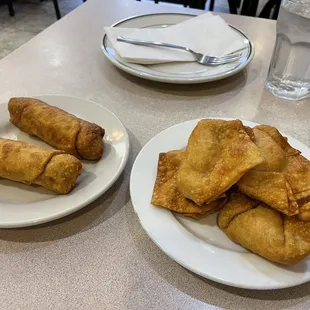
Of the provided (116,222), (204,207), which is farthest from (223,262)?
(116,222)

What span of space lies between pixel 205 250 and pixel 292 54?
624 millimetres

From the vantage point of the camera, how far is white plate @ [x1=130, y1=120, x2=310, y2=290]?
0.49m

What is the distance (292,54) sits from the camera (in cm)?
93

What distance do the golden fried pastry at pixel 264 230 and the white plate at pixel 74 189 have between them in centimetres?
21

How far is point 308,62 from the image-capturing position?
0.90 meters

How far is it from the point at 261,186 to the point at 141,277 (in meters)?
0.22

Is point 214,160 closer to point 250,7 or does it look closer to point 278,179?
point 278,179

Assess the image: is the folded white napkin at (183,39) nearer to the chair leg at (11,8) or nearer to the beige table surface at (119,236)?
the beige table surface at (119,236)

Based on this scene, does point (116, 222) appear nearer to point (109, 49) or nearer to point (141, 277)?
point (141, 277)

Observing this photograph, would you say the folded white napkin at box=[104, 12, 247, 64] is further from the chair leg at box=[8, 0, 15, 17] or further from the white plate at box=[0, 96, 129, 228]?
the chair leg at box=[8, 0, 15, 17]

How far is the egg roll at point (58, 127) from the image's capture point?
2.23 feet

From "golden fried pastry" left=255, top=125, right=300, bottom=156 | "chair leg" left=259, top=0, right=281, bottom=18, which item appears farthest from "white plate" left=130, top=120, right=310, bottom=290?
"chair leg" left=259, top=0, right=281, bottom=18

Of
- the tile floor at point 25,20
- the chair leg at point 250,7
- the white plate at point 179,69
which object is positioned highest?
the white plate at point 179,69

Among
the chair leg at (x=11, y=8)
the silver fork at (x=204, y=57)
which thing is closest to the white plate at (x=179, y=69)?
the silver fork at (x=204, y=57)
